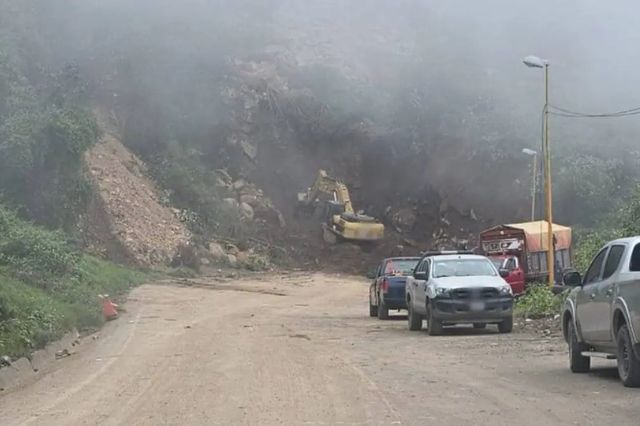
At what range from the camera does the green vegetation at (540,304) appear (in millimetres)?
24016

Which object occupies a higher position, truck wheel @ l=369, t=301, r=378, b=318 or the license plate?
the license plate

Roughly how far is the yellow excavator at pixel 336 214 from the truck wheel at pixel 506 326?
111ft

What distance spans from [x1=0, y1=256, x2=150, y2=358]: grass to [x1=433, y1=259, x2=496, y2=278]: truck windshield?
832cm

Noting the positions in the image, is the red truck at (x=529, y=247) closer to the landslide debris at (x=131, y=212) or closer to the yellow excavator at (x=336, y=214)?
the yellow excavator at (x=336, y=214)

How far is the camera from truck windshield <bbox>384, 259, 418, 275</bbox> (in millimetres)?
28175

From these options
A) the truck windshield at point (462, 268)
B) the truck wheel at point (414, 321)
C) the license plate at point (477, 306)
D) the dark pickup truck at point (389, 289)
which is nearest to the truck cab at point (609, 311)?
the license plate at point (477, 306)

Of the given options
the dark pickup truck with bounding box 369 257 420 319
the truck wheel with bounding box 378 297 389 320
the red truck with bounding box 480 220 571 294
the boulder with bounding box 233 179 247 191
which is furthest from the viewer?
the boulder with bounding box 233 179 247 191

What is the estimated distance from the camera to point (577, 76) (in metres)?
73.2

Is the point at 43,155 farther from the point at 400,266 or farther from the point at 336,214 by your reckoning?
the point at 336,214

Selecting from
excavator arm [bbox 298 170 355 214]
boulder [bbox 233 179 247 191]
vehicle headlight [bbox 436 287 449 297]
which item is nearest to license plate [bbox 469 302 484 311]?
vehicle headlight [bbox 436 287 449 297]

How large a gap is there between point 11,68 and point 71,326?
94.1ft

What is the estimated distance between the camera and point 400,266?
28.8 meters

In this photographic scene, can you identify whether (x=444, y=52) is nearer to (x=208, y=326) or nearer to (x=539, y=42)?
(x=539, y=42)

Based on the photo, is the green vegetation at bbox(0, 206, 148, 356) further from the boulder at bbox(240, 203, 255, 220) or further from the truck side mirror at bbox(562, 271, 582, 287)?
the boulder at bbox(240, 203, 255, 220)
